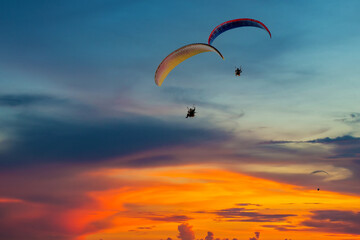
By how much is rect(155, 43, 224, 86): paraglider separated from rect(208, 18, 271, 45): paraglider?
4.74 m

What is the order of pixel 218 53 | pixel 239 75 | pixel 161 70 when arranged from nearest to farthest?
pixel 218 53 < pixel 161 70 < pixel 239 75

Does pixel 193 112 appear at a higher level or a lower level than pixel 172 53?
lower

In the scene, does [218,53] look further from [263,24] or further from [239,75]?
[239,75]

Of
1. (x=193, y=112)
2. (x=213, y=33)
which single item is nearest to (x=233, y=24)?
(x=213, y=33)

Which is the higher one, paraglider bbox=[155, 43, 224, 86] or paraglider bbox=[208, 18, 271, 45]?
paraglider bbox=[208, 18, 271, 45]

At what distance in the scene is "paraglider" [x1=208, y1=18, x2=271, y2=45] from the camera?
68.9 metres

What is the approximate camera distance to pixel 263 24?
68812mm

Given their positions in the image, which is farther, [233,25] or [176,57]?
[233,25]

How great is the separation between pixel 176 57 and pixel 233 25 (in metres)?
9.85

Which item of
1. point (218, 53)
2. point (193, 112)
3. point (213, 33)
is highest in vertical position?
point (213, 33)

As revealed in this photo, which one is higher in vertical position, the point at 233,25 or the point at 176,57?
the point at 233,25

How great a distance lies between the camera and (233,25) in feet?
230

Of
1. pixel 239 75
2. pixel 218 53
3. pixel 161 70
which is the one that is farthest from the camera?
pixel 239 75

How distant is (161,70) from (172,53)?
3342 millimetres
